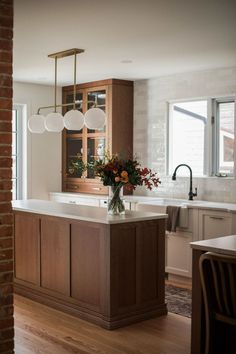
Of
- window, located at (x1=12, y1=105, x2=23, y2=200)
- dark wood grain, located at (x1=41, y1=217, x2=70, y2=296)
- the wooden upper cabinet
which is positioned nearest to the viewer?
dark wood grain, located at (x1=41, y1=217, x2=70, y2=296)

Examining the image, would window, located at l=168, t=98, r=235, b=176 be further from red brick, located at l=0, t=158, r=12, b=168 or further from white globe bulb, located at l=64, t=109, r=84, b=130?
red brick, located at l=0, t=158, r=12, b=168

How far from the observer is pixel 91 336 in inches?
162

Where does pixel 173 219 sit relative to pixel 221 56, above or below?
below

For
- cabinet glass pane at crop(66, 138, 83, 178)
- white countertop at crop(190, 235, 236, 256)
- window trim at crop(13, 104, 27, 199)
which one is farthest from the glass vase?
window trim at crop(13, 104, 27, 199)

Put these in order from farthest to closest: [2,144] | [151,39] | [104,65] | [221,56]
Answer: [104,65] < [221,56] < [151,39] < [2,144]

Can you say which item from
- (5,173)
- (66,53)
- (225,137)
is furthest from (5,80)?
(225,137)

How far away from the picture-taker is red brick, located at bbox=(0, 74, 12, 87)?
3.27m

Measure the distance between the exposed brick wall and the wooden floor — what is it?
57 cm

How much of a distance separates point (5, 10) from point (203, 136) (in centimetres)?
390

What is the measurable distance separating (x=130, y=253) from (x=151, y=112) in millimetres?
3236

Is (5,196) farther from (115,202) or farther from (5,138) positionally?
(115,202)

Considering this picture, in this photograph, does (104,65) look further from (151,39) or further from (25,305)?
(25,305)

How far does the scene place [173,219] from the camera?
234 inches

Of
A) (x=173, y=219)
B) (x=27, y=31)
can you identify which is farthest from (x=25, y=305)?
(x=27, y=31)
